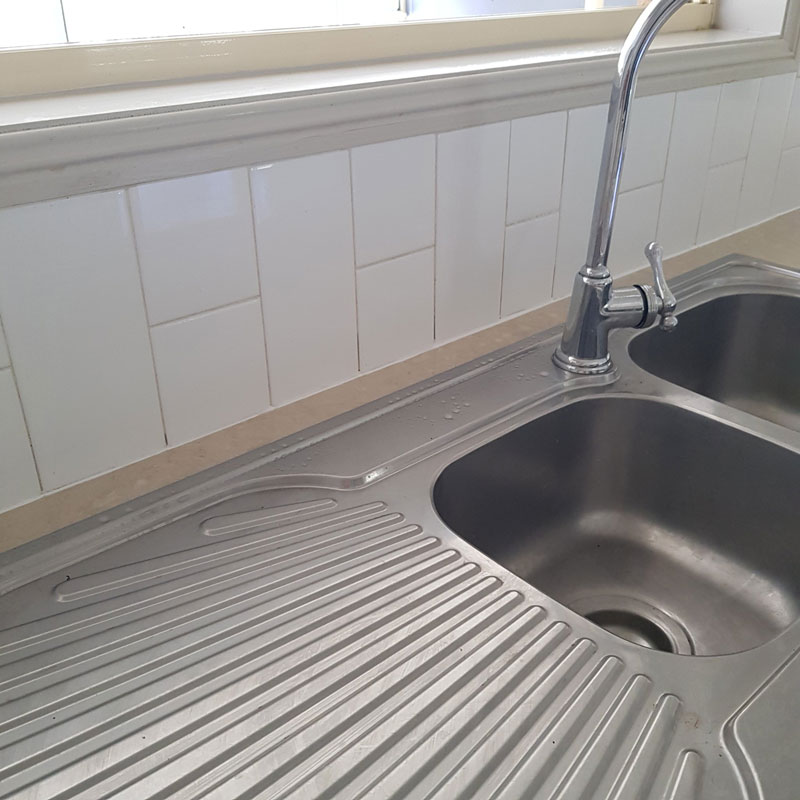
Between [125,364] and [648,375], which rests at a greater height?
[125,364]

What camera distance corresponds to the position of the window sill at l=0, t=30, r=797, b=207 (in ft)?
1.98

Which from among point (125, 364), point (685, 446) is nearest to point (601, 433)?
point (685, 446)

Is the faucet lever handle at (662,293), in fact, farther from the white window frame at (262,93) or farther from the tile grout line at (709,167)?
the tile grout line at (709,167)

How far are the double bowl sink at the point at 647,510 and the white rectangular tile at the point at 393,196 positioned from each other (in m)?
0.24

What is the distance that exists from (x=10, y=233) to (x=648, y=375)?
69 cm

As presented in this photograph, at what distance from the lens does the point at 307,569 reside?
0.64 metres

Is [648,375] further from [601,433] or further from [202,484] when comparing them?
[202,484]

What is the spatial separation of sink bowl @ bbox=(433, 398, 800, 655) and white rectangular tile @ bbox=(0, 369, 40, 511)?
0.38m

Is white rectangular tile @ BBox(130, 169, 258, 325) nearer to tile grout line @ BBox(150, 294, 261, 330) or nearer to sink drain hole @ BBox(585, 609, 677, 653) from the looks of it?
tile grout line @ BBox(150, 294, 261, 330)

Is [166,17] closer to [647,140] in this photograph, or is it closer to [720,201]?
[647,140]

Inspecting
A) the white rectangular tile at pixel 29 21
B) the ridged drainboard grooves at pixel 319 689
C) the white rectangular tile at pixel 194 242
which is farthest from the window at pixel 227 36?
the ridged drainboard grooves at pixel 319 689

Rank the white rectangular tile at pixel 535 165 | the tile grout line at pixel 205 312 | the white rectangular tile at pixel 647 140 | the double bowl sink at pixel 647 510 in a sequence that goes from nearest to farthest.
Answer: the tile grout line at pixel 205 312 < the double bowl sink at pixel 647 510 < the white rectangular tile at pixel 535 165 < the white rectangular tile at pixel 647 140

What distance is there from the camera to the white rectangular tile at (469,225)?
882 millimetres

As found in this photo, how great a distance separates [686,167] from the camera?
3.91 feet
